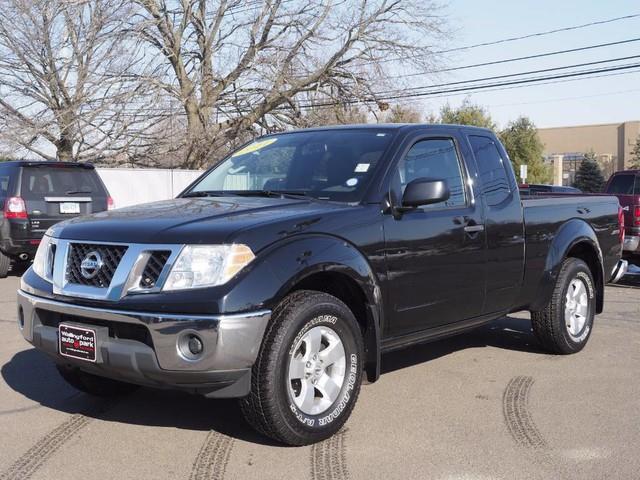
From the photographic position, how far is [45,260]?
14.4ft

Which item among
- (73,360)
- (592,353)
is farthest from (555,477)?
(592,353)

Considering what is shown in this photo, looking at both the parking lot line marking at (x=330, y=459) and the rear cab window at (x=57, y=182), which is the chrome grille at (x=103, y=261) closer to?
the parking lot line marking at (x=330, y=459)

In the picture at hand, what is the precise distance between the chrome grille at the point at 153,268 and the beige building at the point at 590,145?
59.2m

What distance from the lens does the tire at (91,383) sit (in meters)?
4.76

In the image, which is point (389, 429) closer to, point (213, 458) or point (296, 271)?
point (213, 458)

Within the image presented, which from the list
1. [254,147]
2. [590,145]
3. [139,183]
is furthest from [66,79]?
[590,145]

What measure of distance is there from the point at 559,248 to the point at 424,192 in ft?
6.99

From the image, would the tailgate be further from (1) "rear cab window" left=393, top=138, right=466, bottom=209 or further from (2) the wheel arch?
(2) the wheel arch

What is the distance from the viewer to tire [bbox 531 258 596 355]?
617 centimetres

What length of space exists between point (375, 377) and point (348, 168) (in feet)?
4.51

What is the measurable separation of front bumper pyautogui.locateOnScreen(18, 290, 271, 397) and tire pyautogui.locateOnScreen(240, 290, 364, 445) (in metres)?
0.10

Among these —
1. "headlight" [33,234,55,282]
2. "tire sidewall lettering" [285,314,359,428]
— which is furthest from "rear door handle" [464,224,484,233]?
"headlight" [33,234,55,282]

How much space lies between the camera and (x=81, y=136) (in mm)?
24891

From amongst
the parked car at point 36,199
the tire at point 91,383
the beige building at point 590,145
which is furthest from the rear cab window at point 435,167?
the beige building at point 590,145
